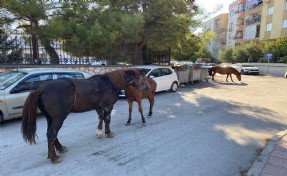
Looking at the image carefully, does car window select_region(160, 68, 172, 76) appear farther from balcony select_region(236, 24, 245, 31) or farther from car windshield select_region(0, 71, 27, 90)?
balcony select_region(236, 24, 245, 31)

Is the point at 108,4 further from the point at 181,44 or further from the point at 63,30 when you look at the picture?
the point at 181,44

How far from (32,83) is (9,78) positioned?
2.29 ft

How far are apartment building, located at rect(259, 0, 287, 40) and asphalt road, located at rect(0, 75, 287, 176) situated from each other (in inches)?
1385

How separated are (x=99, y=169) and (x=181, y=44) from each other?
15.9 metres

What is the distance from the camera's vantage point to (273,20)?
39562mm

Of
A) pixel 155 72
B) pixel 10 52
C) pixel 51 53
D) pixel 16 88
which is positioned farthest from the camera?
pixel 155 72

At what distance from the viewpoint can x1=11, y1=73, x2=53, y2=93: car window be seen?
6.93 meters

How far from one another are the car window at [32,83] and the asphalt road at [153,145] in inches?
41.4

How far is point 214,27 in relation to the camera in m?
73.2

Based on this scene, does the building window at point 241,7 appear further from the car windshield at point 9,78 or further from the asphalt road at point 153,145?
the car windshield at point 9,78

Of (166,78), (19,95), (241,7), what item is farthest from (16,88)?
(241,7)

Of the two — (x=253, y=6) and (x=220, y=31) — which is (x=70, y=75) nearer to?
(x=253, y=6)

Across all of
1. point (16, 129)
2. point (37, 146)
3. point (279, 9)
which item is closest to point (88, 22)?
point (16, 129)

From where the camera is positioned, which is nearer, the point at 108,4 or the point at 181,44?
the point at 108,4
